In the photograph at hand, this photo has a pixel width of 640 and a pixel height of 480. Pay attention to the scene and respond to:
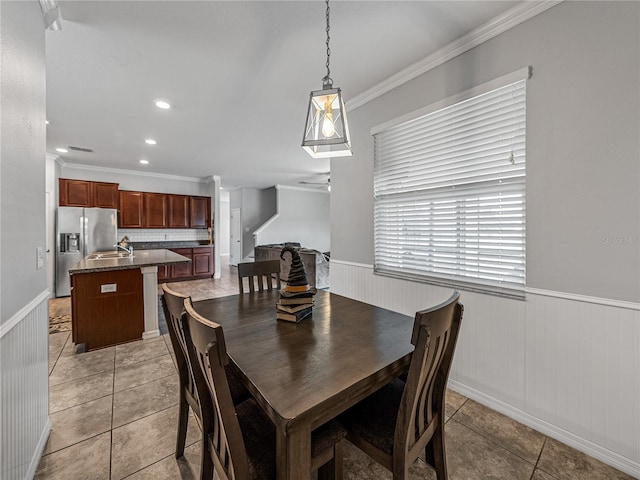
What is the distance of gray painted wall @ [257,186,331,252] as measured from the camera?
872cm

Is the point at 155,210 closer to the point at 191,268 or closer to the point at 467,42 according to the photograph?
the point at 191,268

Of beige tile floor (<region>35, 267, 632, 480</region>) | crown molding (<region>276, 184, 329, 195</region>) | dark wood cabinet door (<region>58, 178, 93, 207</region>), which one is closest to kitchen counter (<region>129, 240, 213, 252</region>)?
dark wood cabinet door (<region>58, 178, 93, 207</region>)

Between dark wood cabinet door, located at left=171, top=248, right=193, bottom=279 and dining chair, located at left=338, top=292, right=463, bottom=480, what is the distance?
257 inches

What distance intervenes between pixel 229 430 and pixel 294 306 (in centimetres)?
73

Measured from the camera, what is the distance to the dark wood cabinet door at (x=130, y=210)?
6.25 metres

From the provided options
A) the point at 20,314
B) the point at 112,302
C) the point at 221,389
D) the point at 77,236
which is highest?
the point at 77,236

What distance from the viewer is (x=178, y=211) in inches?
275

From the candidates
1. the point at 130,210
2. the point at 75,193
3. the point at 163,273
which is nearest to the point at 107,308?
the point at 163,273

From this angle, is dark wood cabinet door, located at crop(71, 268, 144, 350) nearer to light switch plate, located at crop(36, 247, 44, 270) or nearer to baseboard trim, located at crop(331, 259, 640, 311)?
light switch plate, located at crop(36, 247, 44, 270)

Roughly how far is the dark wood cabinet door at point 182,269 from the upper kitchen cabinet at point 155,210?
757 millimetres

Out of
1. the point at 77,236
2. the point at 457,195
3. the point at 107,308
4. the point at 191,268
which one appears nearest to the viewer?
the point at 457,195

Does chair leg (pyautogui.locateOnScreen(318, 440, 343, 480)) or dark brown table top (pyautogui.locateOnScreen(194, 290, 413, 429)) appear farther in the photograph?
chair leg (pyautogui.locateOnScreen(318, 440, 343, 480))

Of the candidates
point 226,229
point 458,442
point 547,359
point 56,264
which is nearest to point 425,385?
point 458,442

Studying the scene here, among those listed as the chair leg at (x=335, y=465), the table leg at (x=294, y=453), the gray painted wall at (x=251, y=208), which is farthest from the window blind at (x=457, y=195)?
the gray painted wall at (x=251, y=208)
